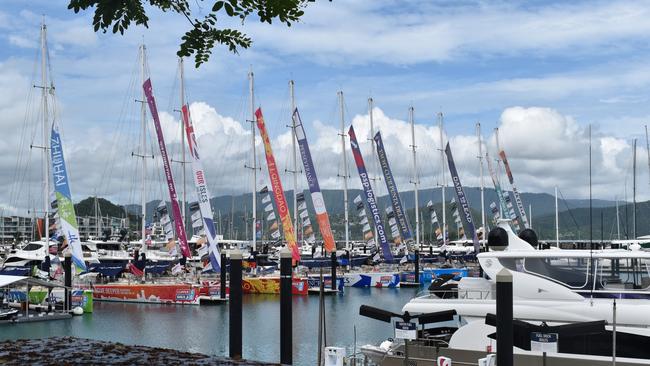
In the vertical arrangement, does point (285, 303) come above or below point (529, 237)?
below

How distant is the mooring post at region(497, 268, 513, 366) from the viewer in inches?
539

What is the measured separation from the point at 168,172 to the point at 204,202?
3755mm

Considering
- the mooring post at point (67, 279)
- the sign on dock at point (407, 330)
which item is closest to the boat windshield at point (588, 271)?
the sign on dock at point (407, 330)

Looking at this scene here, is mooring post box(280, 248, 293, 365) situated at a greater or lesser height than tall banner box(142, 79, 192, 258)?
lesser

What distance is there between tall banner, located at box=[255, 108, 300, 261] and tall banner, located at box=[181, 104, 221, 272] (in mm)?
→ 5277

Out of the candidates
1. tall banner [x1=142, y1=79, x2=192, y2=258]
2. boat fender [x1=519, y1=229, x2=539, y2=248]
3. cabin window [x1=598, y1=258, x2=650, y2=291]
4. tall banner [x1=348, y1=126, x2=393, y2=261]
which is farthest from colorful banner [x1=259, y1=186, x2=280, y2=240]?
cabin window [x1=598, y1=258, x2=650, y2=291]

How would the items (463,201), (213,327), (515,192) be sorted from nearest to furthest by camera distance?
(213,327)
(463,201)
(515,192)

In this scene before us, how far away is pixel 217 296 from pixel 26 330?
1353cm

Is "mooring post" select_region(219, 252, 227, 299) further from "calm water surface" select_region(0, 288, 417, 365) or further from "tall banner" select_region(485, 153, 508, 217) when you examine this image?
"tall banner" select_region(485, 153, 508, 217)

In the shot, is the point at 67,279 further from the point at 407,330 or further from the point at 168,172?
the point at 407,330

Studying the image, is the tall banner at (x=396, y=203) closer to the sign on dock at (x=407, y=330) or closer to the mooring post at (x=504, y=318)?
the sign on dock at (x=407, y=330)

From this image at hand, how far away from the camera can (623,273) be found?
1911 cm

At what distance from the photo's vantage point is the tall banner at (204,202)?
48.6m

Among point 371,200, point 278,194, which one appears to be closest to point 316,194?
point 278,194
